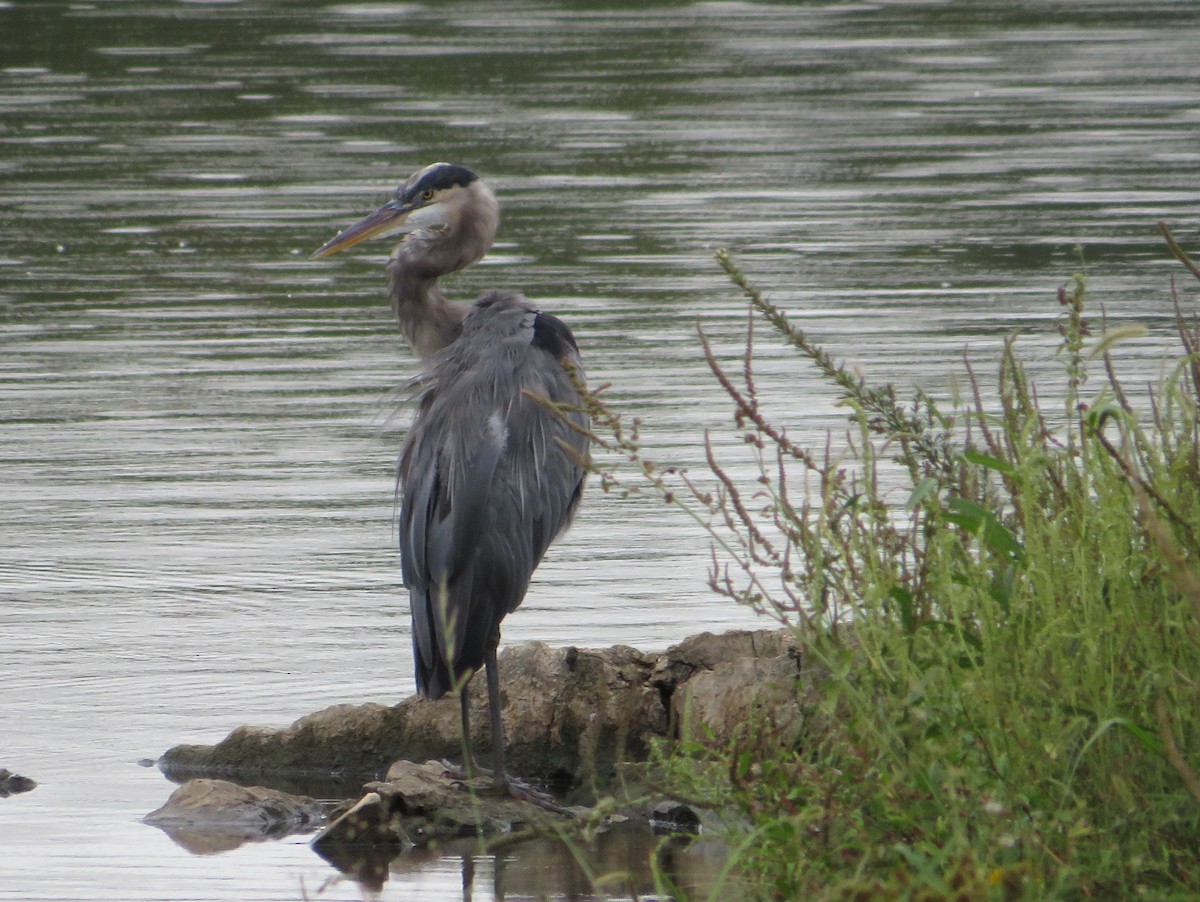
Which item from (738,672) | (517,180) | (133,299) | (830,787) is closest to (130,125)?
(517,180)

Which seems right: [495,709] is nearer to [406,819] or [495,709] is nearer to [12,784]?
[406,819]

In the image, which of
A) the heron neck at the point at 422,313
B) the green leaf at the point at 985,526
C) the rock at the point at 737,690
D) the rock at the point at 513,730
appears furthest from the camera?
the heron neck at the point at 422,313

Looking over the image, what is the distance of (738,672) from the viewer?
19.2ft

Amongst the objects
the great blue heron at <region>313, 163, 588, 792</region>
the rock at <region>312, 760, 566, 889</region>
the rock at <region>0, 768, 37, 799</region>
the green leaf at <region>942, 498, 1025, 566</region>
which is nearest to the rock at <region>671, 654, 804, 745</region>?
the rock at <region>312, 760, 566, 889</region>

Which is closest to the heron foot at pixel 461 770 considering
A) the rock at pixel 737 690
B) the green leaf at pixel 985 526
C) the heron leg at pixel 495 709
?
the heron leg at pixel 495 709

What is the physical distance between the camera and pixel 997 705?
13.5 ft

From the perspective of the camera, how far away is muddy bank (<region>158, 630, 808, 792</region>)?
618cm

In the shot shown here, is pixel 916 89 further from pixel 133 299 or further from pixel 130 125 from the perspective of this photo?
pixel 133 299

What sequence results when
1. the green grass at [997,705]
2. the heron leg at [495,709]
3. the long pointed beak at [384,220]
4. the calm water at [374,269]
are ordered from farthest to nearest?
1. the long pointed beak at [384,220]
2. the calm water at [374,269]
3. the heron leg at [495,709]
4. the green grass at [997,705]

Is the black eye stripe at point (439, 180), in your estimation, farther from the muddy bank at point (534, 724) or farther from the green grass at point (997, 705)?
the green grass at point (997, 705)

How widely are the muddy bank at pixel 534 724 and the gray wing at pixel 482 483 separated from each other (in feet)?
0.88

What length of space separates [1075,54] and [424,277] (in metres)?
17.8

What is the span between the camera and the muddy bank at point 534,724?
618 centimetres

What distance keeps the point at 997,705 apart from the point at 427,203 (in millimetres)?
4069
